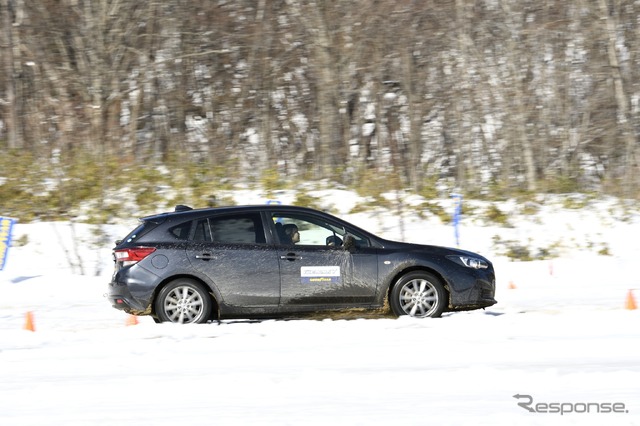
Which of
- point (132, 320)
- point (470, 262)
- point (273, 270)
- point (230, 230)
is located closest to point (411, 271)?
point (470, 262)

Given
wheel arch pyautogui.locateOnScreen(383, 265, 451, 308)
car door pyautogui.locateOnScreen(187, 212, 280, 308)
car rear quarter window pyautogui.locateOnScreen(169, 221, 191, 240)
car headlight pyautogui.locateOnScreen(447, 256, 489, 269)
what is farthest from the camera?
car headlight pyautogui.locateOnScreen(447, 256, 489, 269)

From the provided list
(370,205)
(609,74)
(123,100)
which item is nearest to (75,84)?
(123,100)

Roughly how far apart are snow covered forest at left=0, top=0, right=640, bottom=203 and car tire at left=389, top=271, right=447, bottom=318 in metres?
14.2

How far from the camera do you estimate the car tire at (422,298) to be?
10.1 m

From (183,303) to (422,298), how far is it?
2787 millimetres

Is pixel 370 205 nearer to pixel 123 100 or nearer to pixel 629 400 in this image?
pixel 123 100

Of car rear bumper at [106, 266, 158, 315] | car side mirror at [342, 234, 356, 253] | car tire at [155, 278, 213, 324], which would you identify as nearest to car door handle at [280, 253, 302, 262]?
car side mirror at [342, 234, 356, 253]

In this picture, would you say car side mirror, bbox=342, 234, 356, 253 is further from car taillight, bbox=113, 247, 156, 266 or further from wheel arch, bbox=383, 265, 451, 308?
car taillight, bbox=113, 247, 156, 266

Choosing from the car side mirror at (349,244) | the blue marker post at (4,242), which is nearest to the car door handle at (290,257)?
the car side mirror at (349,244)

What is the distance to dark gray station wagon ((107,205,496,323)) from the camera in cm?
984

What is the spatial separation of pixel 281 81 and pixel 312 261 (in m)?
16.9

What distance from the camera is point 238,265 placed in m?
9.89

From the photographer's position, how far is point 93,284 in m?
14.7

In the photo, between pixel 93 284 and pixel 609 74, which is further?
pixel 609 74
